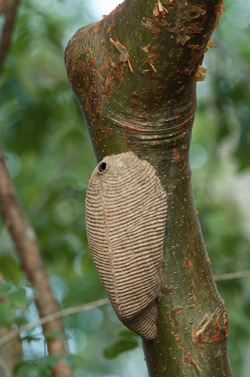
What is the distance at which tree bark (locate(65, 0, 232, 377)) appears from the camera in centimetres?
81

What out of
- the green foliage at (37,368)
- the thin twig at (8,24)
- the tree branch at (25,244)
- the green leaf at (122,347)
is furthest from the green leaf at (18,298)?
the thin twig at (8,24)

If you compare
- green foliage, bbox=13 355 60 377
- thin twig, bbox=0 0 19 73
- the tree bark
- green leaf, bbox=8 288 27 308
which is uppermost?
thin twig, bbox=0 0 19 73

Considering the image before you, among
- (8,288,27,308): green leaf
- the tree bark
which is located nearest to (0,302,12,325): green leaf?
(8,288,27,308): green leaf

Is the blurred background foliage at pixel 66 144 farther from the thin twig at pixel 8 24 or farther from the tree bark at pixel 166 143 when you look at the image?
the tree bark at pixel 166 143

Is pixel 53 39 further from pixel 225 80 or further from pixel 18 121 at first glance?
pixel 225 80

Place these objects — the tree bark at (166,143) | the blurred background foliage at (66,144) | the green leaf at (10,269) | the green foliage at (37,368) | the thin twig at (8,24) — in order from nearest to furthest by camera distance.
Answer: the tree bark at (166,143), the green foliage at (37,368), the green leaf at (10,269), the thin twig at (8,24), the blurred background foliage at (66,144)

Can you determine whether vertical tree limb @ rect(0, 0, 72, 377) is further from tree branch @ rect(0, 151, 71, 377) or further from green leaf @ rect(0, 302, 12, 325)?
green leaf @ rect(0, 302, 12, 325)

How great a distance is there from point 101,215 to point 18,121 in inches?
72.8

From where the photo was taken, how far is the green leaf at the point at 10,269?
1.71 meters

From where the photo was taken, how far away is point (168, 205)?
838 millimetres

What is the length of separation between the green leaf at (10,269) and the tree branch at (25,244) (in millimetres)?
80

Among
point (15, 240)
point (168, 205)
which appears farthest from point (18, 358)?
point (168, 205)

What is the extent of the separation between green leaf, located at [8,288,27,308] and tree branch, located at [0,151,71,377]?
0.44 meters

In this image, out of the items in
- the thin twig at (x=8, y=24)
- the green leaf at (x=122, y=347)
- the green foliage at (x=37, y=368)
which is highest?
the thin twig at (x=8, y=24)
